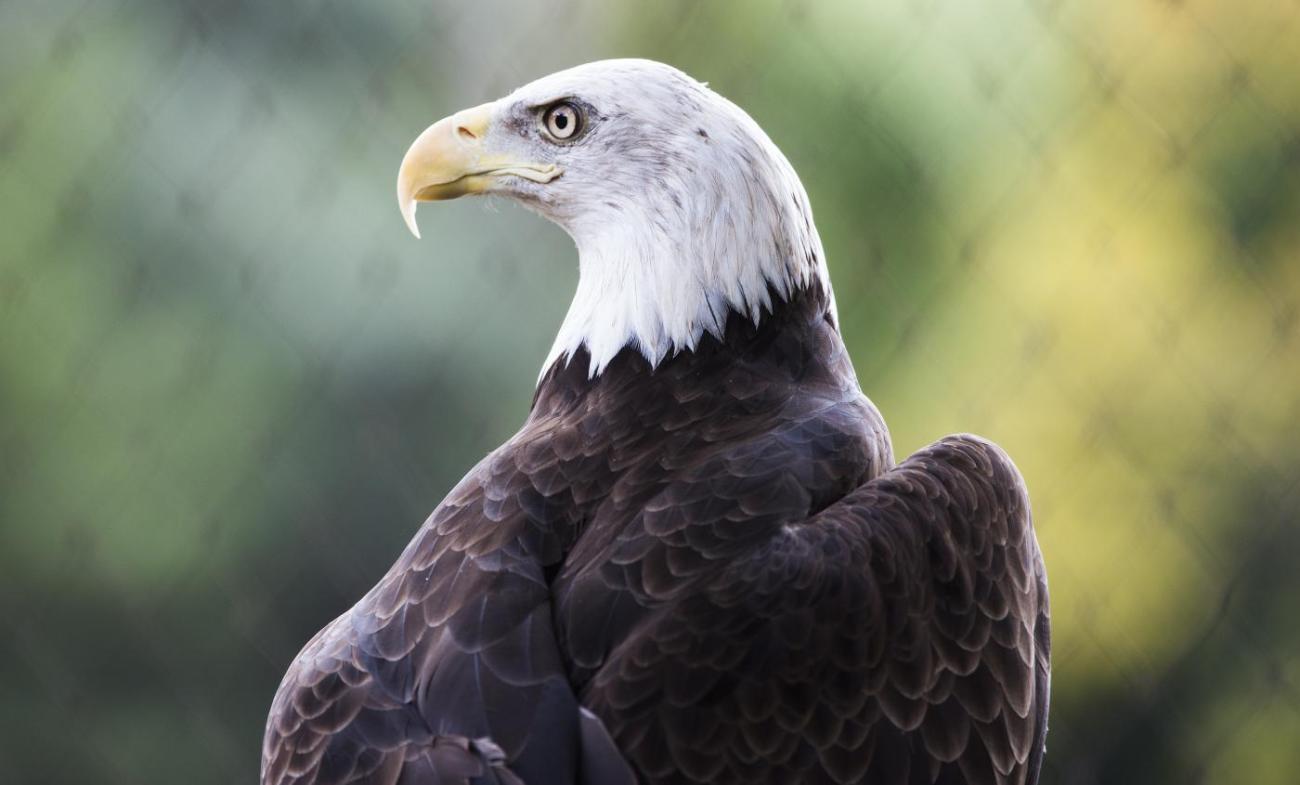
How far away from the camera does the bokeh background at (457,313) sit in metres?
3.26

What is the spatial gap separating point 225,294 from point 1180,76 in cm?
213

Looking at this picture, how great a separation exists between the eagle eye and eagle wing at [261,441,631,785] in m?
0.47

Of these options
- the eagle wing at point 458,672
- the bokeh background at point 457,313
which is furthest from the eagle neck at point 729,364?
the bokeh background at point 457,313

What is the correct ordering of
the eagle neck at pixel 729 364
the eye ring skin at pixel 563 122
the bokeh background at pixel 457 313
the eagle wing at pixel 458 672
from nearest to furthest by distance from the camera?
the eagle wing at pixel 458 672 < the eagle neck at pixel 729 364 < the eye ring skin at pixel 563 122 < the bokeh background at pixel 457 313

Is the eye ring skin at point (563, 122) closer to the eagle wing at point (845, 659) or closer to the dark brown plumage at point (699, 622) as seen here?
the dark brown plumage at point (699, 622)

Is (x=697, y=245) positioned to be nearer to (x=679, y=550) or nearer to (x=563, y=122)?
(x=563, y=122)

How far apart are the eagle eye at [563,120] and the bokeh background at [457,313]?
1.10 m

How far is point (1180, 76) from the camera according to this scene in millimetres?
3438

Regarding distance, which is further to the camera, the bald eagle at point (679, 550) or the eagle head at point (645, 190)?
the eagle head at point (645, 190)

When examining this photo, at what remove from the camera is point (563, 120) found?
209cm

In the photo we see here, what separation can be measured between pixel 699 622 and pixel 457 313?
5.90ft

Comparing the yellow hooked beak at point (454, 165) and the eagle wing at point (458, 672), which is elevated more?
the yellow hooked beak at point (454, 165)

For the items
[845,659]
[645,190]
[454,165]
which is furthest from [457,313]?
[845,659]

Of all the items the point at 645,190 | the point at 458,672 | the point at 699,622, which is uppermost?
the point at 645,190
